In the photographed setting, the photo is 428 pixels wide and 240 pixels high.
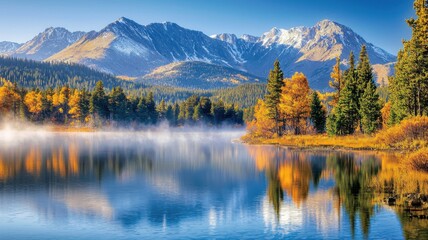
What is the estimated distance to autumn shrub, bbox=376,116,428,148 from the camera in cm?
6888

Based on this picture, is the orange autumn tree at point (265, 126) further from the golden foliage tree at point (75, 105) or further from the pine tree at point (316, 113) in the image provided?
the golden foliage tree at point (75, 105)

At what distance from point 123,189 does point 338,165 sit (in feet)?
97.6

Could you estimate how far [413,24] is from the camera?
75.9 m

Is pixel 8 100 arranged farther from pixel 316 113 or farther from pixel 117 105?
pixel 316 113

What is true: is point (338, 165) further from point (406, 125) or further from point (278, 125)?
point (278, 125)

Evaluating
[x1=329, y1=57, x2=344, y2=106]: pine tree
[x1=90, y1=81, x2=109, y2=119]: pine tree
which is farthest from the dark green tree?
[x1=329, y1=57, x2=344, y2=106]: pine tree

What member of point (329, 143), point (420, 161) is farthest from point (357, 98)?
point (420, 161)

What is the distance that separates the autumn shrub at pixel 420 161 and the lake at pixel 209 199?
1.96 metres

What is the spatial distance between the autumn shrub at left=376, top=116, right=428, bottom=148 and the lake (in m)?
7.01

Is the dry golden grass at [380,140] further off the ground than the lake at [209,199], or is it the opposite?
the dry golden grass at [380,140]

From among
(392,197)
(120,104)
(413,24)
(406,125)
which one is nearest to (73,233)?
(392,197)

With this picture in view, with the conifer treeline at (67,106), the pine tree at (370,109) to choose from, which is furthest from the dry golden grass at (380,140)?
the conifer treeline at (67,106)

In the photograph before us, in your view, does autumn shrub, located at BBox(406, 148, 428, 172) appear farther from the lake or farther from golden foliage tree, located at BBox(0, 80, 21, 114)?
golden foliage tree, located at BBox(0, 80, 21, 114)

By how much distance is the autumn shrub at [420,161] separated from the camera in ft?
146
